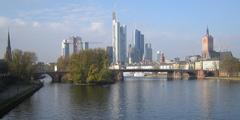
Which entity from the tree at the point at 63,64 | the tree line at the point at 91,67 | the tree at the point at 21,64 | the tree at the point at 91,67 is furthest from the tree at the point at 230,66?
the tree at the point at 21,64

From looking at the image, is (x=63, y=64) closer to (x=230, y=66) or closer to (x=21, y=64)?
(x=21, y=64)

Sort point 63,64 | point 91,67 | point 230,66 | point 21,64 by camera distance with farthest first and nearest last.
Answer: point 230,66, point 63,64, point 91,67, point 21,64

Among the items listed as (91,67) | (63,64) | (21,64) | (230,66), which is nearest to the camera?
(21,64)

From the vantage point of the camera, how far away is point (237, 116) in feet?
129

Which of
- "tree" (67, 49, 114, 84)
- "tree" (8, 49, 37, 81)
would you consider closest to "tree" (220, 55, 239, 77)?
"tree" (67, 49, 114, 84)

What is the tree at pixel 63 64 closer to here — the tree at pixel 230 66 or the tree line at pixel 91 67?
the tree line at pixel 91 67

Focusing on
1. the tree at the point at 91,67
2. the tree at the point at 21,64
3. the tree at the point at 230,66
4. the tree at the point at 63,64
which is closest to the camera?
the tree at the point at 21,64

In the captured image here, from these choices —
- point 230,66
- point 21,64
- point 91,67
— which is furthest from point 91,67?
point 230,66

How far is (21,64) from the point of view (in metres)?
89.8

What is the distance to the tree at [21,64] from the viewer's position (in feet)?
291

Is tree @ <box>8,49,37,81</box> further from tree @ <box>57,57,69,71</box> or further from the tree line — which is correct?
tree @ <box>57,57,69,71</box>

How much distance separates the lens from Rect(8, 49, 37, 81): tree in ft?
291

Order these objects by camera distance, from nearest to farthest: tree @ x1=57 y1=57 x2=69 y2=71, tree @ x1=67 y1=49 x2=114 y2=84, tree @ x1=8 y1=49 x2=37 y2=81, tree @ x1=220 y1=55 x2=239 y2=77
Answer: tree @ x1=8 y1=49 x2=37 y2=81 → tree @ x1=67 y1=49 x2=114 y2=84 → tree @ x1=57 y1=57 x2=69 y2=71 → tree @ x1=220 y1=55 x2=239 y2=77

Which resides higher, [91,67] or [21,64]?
[21,64]
